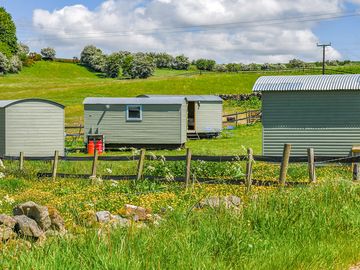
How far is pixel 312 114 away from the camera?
2344 centimetres

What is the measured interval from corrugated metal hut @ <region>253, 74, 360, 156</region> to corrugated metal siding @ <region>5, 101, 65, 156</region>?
9428 mm

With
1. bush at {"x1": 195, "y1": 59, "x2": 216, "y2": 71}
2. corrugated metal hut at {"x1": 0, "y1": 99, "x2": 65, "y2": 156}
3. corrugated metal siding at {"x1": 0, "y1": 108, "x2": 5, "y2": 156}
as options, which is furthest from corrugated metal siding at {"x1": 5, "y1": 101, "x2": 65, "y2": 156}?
bush at {"x1": 195, "y1": 59, "x2": 216, "y2": 71}

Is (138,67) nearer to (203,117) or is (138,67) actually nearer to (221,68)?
(221,68)

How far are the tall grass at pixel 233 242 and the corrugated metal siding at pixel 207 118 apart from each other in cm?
2992

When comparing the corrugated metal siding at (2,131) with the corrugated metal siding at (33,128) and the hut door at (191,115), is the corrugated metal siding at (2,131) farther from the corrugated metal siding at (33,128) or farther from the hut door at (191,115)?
the hut door at (191,115)

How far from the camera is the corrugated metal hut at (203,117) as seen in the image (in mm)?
38219

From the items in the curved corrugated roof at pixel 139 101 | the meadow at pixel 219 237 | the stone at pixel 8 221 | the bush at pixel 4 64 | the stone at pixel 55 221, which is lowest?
the stone at pixel 55 221

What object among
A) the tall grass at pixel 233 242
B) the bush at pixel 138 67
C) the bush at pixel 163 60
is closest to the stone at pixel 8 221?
the tall grass at pixel 233 242

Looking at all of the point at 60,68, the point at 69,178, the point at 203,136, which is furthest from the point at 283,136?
the point at 60,68

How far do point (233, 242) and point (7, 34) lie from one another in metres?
106

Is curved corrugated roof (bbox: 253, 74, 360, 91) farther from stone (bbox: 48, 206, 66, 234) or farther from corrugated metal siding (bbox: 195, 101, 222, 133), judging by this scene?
stone (bbox: 48, 206, 66, 234)

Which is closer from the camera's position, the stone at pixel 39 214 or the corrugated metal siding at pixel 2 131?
the stone at pixel 39 214

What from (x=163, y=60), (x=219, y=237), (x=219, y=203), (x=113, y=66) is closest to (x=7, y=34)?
(x=113, y=66)

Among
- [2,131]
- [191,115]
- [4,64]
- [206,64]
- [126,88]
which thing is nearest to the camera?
[2,131]
